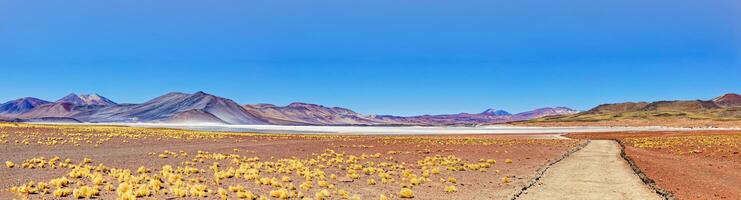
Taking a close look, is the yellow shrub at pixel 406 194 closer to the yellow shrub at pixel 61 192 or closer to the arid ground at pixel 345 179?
the arid ground at pixel 345 179

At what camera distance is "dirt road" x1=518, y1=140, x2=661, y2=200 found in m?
18.4

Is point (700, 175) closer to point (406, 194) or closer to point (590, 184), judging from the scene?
point (590, 184)

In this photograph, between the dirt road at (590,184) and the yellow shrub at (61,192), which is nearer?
the yellow shrub at (61,192)

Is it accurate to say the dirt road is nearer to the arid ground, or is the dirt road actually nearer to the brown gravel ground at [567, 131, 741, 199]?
the arid ground

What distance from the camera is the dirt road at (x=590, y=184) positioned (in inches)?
724

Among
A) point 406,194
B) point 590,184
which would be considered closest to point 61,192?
point 406,194

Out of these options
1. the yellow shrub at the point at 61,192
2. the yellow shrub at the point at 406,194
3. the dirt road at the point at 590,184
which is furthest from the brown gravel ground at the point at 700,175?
the yellow shrub at the point at 61,192

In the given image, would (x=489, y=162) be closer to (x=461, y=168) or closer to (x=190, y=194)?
(x=461, y=168)

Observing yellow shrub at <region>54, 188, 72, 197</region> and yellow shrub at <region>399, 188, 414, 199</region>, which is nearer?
yellow shrub at <region>54, 188, 72, 197</region>

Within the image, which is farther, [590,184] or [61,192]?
[590,184]

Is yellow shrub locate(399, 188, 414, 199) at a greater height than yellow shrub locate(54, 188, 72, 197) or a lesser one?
lesser

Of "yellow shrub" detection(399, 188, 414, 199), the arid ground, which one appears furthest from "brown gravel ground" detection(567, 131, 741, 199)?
"yellow shrub" detection(399, 188, 414, 199)

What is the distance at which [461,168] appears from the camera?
28531mm

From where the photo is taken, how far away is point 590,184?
69.4 ft
